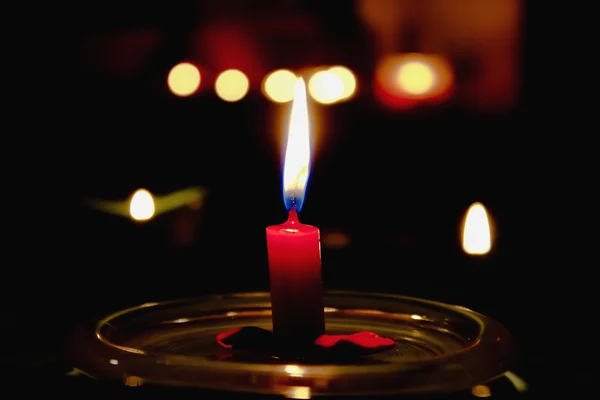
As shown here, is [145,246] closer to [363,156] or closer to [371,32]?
[363,156]

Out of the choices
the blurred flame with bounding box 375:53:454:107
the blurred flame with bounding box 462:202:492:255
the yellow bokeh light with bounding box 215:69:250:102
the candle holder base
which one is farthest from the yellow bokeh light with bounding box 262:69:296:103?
the candle holder base

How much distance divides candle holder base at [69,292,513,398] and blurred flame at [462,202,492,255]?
1.27 ft

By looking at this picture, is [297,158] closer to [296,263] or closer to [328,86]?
[296,263]

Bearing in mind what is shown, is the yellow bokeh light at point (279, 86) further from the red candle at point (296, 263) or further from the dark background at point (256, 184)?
the red candle at point (296, 263)

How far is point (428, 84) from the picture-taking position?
563 centimetres

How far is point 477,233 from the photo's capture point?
127 centimetres

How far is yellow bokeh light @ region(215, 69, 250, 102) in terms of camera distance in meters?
4.42

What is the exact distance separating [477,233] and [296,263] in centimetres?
58

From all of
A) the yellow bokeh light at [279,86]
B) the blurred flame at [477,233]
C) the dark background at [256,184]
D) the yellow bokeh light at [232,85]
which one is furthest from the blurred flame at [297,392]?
the yellow bokeh light at [279,86]

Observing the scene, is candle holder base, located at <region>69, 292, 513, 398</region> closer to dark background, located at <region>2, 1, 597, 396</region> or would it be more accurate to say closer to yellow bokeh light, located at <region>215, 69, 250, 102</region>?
dark background, located at <region>2, 1, 597, 396</region>

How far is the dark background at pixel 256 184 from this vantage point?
1.11m

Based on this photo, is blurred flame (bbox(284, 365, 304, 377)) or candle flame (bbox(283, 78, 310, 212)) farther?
candle flame (bbox(283, 78, 310, 212))

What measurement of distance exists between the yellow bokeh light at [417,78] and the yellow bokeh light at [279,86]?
→ 0.81m

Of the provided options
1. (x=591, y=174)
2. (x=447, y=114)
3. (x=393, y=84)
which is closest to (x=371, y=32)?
(x=393, y=84)
